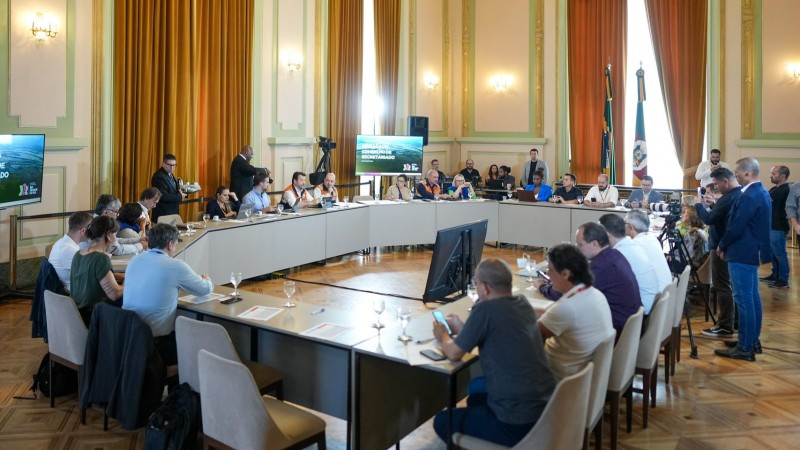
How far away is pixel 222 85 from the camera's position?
31.0 feet

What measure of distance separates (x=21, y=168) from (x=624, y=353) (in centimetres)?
563

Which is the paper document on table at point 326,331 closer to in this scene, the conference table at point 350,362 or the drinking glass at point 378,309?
the conference table at point 350,362

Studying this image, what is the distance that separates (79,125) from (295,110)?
3.60 meters

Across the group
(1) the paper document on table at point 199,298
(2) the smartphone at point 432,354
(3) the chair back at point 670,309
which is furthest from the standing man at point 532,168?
(2) the smartphone at point 432,354

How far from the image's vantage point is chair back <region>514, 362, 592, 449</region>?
2.79 m

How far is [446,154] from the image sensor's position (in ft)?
46.0

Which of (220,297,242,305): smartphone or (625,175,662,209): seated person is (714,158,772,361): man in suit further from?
(625,175,662,209): seated person

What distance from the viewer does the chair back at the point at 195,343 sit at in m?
3.42

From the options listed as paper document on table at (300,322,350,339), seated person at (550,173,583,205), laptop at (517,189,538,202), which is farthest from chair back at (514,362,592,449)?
laptop at (517,189,538,202)

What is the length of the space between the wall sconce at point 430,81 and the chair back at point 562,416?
1091 centimetres

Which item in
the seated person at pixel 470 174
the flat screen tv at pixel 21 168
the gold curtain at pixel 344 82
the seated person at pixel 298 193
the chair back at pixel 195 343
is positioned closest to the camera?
the chair back at pixel 195 343

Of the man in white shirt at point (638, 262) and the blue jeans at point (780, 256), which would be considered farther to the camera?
the blue jeans at point (780, 256)

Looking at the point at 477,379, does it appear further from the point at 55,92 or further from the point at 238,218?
the point at 55,92

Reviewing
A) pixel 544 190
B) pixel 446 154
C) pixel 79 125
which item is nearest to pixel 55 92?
pixel 79 125
